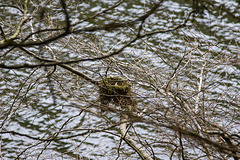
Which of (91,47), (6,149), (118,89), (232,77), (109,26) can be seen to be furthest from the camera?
(232,77)

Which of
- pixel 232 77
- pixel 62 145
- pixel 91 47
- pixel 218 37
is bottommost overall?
pixel 62 145

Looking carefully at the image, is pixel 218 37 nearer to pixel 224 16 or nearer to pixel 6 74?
pixel 224 16

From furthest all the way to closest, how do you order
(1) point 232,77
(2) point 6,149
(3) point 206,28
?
(3) point 206,28, (1) point 232,77, (2) point 6,149

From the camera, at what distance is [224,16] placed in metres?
11.1

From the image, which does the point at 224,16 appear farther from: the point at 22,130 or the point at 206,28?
the point at 22,130

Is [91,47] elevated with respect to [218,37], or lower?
elevated

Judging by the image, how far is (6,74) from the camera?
970cm

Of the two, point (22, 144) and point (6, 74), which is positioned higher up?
point (6, 74)

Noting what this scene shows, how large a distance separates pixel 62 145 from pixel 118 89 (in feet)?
14.7

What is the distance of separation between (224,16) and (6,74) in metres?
8.00

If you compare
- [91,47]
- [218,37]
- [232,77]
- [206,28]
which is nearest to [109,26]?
[91,47]

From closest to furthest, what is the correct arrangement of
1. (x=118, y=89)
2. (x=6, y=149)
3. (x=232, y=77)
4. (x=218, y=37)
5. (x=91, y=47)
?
(x=118, y=89) < (x=91, y=47) < (x=6, y=149) < (x=232, y=77) < (x=218, y=37)

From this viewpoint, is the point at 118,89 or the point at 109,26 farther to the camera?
the point at 118,89

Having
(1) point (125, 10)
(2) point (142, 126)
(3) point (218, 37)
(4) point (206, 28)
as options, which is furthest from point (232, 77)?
(1) point (125, 10)
